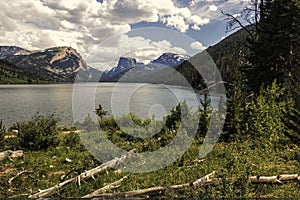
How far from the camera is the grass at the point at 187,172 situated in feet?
26.5

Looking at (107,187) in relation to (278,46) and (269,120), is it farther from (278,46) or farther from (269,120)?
(278,46)

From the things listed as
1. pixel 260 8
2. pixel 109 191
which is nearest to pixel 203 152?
pixel 109 191

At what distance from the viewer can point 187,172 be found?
34.6 ft

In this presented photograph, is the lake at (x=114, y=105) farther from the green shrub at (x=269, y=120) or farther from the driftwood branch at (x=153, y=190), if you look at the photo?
the green shrub at (x=269, y=120)

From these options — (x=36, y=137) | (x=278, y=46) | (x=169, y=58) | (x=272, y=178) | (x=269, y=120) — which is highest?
(x=278, y=46)

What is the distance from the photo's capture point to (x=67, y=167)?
1245cm

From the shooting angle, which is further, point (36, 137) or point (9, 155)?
point (36, 137)

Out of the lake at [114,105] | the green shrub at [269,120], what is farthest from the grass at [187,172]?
the lake at [114,105]

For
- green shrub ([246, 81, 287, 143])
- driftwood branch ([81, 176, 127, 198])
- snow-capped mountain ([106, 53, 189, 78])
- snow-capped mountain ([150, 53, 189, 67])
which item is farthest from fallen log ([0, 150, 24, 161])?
green shrub ([246, 81, 287, 143])

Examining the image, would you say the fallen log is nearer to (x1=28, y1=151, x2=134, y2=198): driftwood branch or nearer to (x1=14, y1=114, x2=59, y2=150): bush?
(x1=14, y1=114, x2=59, y2=150): bush

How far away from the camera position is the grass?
26.5ft

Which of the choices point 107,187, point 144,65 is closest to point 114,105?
point 144,65

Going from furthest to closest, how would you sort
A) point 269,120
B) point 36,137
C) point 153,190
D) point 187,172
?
point 36,137 < point 269,120 < point 187,172 < point 153,190

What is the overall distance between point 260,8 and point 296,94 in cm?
1277
